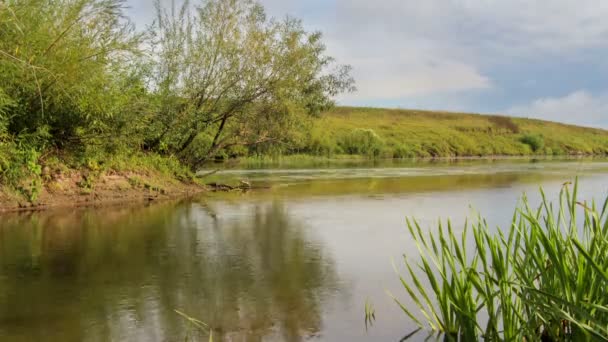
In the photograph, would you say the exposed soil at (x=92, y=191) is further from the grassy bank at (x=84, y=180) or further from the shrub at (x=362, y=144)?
the shrub at (x=362, y=144)

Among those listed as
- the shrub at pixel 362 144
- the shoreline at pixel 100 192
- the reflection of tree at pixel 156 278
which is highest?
the shrub at pixel 362 144

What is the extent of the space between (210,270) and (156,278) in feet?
2.29

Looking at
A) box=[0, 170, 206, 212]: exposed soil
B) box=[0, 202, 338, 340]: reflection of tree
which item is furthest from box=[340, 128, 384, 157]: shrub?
box=[0, 202, 338, 340]: reflection of tree

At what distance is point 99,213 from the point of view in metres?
13.0

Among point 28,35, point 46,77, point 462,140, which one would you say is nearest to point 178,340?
point 28,35

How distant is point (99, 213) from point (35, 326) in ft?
26.5

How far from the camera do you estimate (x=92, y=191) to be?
575 inches

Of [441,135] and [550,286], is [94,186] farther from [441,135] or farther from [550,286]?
[441,135]

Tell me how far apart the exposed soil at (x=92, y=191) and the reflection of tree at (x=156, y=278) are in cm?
152

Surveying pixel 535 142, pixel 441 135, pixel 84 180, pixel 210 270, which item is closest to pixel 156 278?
pixel 210 270

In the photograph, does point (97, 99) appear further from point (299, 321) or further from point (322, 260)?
point (299, 321)

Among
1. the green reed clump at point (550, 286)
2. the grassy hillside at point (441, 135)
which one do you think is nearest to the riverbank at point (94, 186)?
the green reed clump at point (550, 286)

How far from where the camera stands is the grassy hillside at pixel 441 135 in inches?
2394

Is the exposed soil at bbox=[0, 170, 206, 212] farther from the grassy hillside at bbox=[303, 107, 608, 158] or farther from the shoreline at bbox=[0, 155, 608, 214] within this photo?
the grassy hillside at bbox=[303, 107, 608, 158]
